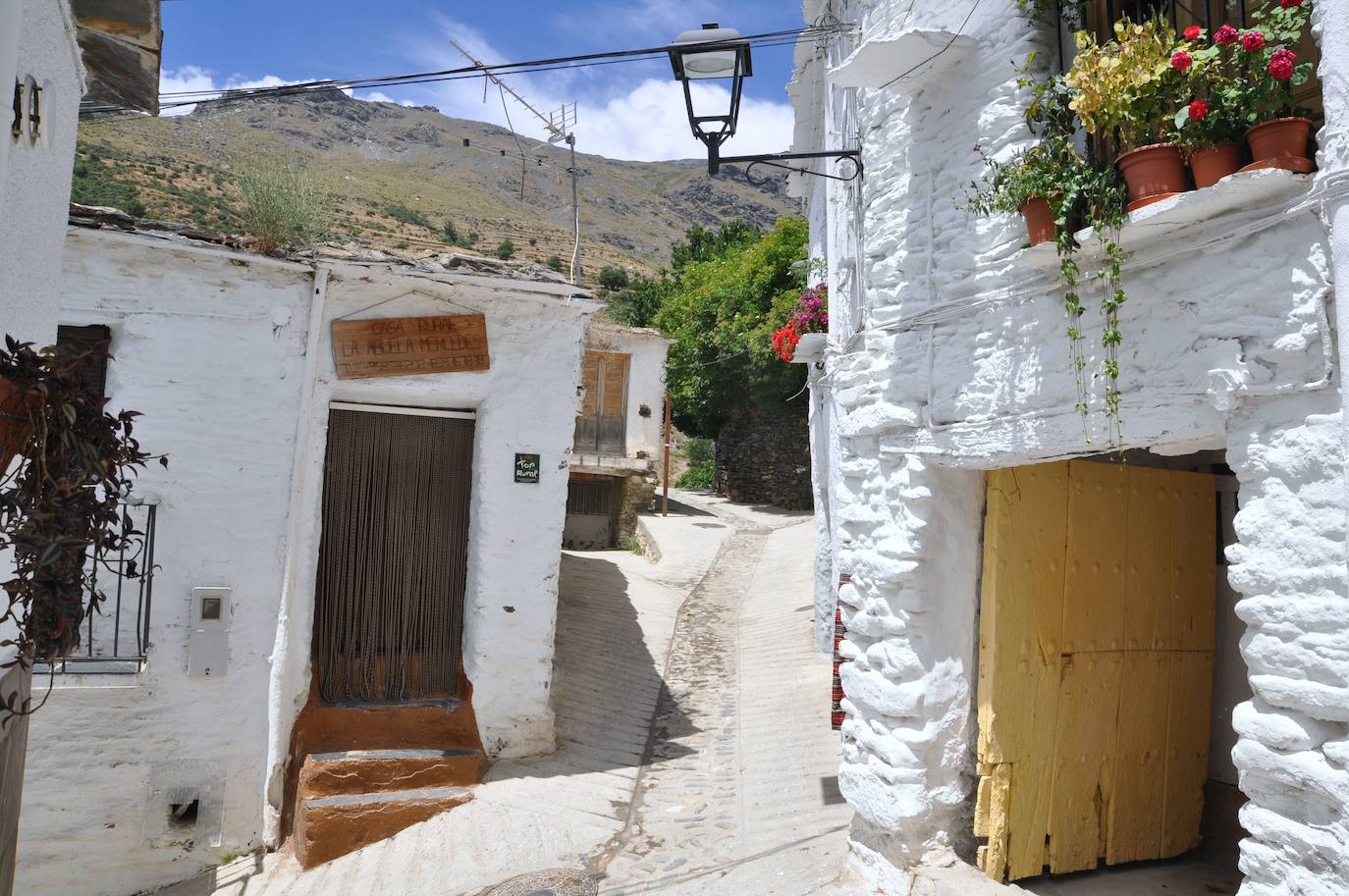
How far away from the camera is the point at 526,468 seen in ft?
23.8

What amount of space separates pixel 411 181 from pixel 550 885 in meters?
50.1

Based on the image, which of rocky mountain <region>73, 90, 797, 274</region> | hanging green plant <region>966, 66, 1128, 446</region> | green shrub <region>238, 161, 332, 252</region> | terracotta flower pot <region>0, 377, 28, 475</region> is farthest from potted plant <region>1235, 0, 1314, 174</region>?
rocky mountain <region>73, 90, 797, 274</region>

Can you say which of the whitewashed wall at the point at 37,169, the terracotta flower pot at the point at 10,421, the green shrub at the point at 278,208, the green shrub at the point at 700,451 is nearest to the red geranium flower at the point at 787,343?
the green shrub at the point at 278,208

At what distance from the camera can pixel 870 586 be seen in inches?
200

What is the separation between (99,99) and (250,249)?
1.76 metres

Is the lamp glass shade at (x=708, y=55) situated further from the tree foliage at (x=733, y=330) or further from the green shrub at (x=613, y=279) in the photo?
the green shrub at (x=613, y=279)

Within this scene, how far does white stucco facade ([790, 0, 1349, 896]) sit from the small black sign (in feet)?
9.09

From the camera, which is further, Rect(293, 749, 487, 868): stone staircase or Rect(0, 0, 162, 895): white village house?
Rect(293, 749, 487, 868): stone staircase

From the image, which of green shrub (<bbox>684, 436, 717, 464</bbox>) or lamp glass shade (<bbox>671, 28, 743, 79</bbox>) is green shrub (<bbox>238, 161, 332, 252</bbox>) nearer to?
lamp glass shade (<bbox>671, 28, 743, 79</bbox>)

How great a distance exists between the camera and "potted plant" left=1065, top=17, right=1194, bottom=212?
341cm

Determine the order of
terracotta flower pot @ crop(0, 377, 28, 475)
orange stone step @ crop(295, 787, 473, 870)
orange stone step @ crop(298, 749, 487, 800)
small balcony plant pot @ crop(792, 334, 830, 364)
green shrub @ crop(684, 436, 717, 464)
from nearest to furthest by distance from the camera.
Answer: terracotta flower pot @ crop(0, 377, 28, 475), orange stone step @ crop(295, 787, 473, 870), orange stone step @ crop(298, 749, 487, 800), small balcony plant pot @ crop(792, 334, 830, 364), green shrub @ crop(684, 436, 717, 464)

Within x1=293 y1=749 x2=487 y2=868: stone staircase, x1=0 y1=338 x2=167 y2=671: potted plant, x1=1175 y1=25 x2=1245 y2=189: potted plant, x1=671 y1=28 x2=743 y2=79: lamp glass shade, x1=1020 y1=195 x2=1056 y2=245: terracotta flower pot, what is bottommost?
x1=293 y1=749 x2=487 y2=868: stone staircase

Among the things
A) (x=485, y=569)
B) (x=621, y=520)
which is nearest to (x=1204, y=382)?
(x=485, y=569)

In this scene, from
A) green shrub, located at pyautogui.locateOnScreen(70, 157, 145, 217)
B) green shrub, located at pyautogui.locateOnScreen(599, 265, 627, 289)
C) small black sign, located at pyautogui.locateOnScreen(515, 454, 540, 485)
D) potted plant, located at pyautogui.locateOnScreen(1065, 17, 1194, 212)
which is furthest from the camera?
green shrub, located at pyautogui.locateOnScreen(599, 265, 627, 289)
